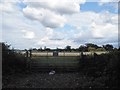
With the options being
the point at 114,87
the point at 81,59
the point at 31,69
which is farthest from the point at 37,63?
the point at 114,87

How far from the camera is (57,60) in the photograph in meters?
20.4

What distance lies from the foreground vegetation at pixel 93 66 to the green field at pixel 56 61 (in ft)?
2.56

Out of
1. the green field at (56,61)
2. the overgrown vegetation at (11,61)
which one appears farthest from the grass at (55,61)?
the overgrown vegetation at (11,61)

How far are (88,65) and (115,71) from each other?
6.13 metres

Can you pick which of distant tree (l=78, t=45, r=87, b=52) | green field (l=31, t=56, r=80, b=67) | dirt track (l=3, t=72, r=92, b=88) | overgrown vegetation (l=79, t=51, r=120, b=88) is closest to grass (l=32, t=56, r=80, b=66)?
green field (l=31, t=56, r=80, b=67)

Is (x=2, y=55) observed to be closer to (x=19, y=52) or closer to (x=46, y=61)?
(x=19, y=52)

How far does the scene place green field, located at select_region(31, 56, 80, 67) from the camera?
1919 cm

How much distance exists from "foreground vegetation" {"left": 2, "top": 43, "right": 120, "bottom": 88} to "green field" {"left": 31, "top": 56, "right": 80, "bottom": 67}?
0.78 meters

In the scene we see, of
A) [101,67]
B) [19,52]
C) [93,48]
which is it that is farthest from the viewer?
[93,48]

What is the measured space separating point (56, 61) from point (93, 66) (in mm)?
4762

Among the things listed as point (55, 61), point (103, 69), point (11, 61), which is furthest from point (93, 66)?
point (55, 61)

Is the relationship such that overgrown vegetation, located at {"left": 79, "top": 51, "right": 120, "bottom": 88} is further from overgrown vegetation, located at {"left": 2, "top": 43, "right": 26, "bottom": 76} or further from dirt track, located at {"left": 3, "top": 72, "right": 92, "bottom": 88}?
overgrown vegetation, located at {"left": 2, "top": 43, "right": 26, "bottom": 76}

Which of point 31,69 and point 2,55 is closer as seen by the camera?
point 2,55

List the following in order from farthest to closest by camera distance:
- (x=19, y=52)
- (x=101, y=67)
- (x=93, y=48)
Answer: (x=93, y=48), (x=19, y=52), (x=101, y=67)
